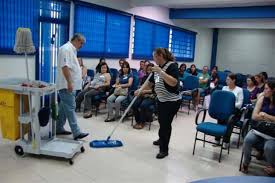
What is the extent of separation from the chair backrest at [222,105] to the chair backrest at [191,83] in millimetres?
2865

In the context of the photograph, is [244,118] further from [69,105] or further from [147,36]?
[147,36]

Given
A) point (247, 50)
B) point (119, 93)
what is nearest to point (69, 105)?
point (119, 93)

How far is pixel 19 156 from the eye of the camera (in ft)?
11.4

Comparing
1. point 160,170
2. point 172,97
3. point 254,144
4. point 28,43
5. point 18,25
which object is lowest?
point 160,170

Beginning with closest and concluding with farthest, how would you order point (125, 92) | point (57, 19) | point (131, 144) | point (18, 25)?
point (131, 144)
point (18, 25)
point (125, 92)
point (57, 19)

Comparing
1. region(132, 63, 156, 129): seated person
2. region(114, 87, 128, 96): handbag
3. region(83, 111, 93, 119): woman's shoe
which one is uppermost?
region(114, 87, 128, 96): handbag

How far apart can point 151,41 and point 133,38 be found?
98cm

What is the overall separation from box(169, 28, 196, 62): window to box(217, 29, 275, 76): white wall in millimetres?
2137

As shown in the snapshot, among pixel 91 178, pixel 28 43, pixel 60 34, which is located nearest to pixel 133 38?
pixel 60 34

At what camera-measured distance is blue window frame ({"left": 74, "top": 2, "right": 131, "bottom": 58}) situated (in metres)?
6.58

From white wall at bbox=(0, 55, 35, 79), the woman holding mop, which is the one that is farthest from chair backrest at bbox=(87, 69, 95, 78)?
the woman holding mop

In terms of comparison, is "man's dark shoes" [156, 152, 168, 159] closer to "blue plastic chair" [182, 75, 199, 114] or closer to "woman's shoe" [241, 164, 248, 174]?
"woman's shoe" [241, 164, 248, 174]

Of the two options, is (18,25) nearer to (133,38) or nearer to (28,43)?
(28,43)

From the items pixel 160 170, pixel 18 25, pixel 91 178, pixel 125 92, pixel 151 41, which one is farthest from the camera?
pixel 151 41
